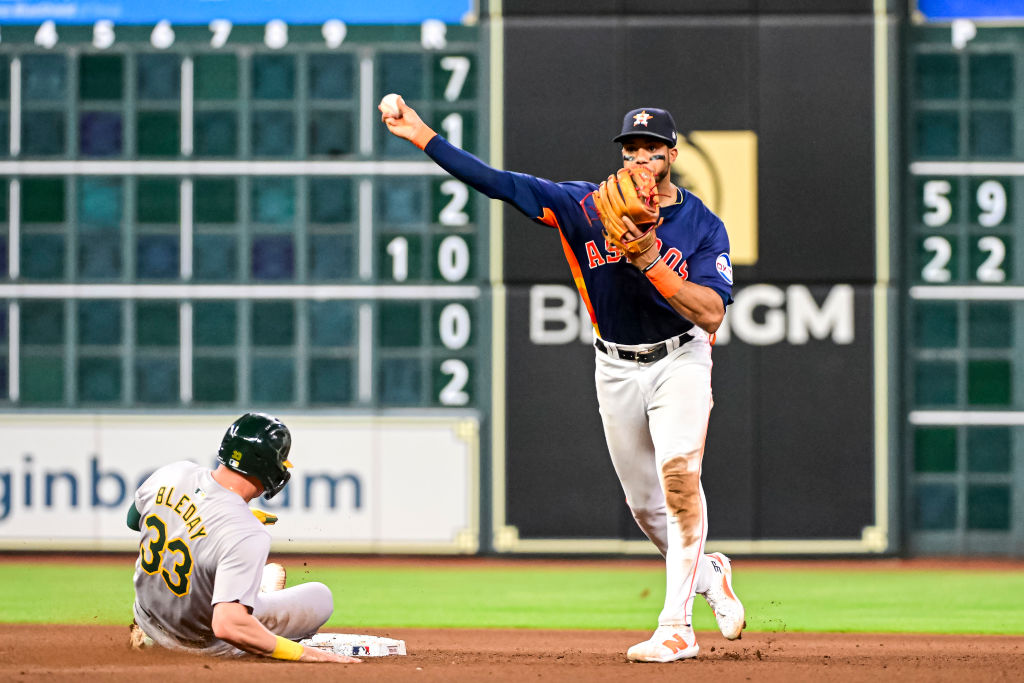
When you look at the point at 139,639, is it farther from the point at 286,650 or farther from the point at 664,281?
the point at 664,281

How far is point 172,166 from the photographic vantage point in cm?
1062

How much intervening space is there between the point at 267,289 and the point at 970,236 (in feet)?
16.6

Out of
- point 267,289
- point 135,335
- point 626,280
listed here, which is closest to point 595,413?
point 267,289

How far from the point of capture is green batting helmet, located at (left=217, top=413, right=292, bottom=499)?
16.7 feet

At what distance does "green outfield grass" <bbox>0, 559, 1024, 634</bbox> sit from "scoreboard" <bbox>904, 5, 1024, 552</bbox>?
61cm

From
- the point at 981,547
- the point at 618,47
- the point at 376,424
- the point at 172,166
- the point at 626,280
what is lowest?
the point at 981,547

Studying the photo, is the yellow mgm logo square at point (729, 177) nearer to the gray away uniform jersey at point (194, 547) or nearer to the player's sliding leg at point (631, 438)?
the player's sliding leg at point (631, 438)

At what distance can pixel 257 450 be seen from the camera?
16.7 ft

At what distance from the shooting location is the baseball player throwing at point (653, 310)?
5.32m

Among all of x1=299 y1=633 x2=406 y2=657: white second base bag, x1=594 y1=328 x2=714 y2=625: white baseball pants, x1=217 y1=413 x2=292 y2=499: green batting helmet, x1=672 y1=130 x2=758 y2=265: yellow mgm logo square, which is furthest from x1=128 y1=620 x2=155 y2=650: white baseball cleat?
x1=672 y1=130 x2=758 y2=265: yellow mgm logo square

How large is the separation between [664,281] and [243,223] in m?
5.93

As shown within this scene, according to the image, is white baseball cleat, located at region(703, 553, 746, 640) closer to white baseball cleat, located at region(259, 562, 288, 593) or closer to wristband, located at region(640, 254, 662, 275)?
wristband, located at region(640, 254, 662, 275)

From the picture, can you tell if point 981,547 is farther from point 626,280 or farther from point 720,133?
point 626,280

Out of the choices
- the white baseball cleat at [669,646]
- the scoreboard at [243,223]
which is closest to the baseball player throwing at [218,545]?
the white baseball cleat at [669,646]
